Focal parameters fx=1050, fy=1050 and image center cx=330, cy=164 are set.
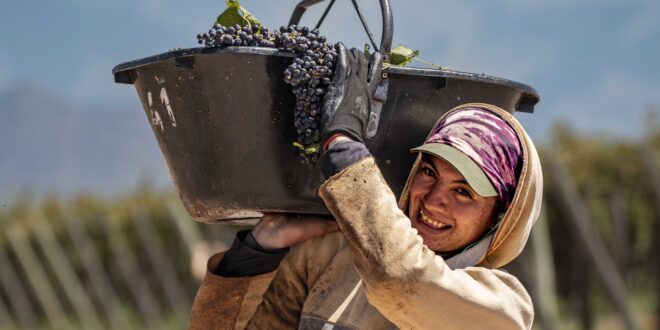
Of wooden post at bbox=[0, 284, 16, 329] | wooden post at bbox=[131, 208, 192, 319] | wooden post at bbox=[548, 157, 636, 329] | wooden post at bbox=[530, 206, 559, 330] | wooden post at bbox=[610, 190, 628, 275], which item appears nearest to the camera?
wooden post at bbox=[548, 157, 636, 329]

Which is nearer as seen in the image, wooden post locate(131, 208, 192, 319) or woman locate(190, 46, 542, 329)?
woman locate(190, 46, 542, 329)

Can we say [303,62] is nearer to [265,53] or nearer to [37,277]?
[265,53]

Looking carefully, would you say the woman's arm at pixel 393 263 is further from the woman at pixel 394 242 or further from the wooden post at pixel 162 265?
the wooden post at pixel 162 265

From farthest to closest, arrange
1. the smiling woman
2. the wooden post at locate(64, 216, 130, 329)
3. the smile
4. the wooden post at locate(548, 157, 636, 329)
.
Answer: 1. the wooden post at locate(64, 216, 130, 329)
2. the wooden post at locate(548, 157, 636, 329)
3. the smile
4. the smiling woman

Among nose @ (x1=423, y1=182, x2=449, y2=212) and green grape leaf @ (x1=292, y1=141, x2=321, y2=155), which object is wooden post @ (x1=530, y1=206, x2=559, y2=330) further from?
green grape leaf @ (x1=292, y1=141, x2=321, y2=155)

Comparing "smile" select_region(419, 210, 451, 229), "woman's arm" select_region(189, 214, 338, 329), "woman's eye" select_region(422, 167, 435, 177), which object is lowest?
"woman's arm" select_region(189, 214, 338, 329)

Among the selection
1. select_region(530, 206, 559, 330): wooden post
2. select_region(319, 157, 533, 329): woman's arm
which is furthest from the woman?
select_region(530, 206, 559, 330): wooden post

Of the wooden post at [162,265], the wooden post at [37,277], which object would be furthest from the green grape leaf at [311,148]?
the wooden post at [37,277]

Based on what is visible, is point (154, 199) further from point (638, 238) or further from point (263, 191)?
point (263, 191)

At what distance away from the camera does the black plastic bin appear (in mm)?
2396

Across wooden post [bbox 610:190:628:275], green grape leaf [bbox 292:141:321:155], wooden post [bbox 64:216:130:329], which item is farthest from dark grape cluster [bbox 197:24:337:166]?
wooden post [bbox 64:216:130:329]

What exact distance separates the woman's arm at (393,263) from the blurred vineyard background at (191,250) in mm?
2199

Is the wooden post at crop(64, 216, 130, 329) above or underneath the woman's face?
underneath

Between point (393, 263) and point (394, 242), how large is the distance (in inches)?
1.8
